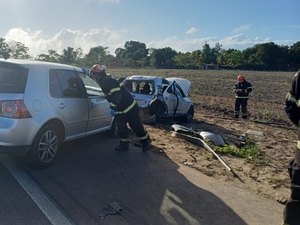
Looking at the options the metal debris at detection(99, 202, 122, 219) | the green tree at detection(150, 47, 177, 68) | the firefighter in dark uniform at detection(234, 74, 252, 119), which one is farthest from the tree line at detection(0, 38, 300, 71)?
the metal debris at detection(99, 202, 122, 219)

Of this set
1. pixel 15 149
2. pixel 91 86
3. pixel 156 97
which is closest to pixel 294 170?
pixel 15 149

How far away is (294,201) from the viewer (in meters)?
3.85

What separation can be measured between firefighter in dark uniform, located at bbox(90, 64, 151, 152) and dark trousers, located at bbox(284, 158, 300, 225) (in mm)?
3760

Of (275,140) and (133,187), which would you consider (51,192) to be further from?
(275,140)

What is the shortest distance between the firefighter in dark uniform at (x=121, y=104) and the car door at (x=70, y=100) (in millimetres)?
453

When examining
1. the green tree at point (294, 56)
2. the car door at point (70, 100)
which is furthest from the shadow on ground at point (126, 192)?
the green tree at point (294, 56)

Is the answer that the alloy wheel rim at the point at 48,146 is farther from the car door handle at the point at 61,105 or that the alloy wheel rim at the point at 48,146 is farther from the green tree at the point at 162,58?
the green tree at the point at 162,58

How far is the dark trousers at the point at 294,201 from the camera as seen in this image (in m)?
3.80

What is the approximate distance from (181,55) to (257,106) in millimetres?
124021

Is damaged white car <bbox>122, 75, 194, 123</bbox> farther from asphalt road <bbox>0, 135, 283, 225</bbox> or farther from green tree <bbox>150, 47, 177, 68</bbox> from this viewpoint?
green tree <bbox>150, 47, 177, 68</bbox>

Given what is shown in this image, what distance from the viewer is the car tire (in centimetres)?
545

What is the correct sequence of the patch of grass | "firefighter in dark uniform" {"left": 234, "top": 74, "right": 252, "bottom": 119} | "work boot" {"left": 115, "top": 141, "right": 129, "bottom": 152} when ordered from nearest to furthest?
"work boot" {"left": 115, "top": 141, "right": 129, "bottom": 152}
the patch of grass
"firefighter in dark uniform" {"left": 234, "top": 74, "right": 252, "bottom": 119}

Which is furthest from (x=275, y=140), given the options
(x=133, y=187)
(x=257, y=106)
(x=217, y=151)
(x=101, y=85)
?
(x=257, y=106)

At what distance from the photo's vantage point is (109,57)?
467ft
